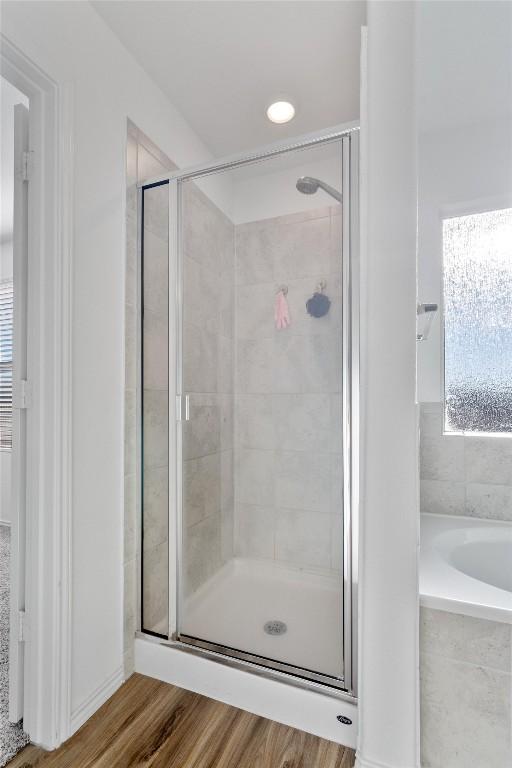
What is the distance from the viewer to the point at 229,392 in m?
1.95

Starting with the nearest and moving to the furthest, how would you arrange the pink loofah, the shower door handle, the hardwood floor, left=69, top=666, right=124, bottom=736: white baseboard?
the hardwood floor → left=69, top=666, right=124, bottom=736: white baseboard → the shower door handle → the pink loofah

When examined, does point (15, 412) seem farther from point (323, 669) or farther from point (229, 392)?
point (323, 669)

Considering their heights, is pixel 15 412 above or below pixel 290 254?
below

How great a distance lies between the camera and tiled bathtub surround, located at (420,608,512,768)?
1062 millimetres

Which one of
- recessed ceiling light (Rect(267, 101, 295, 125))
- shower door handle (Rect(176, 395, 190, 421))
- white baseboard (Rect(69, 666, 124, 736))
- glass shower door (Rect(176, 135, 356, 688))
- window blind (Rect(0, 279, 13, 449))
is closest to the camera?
white baseboard (Rect(69, 666, 124, 736))

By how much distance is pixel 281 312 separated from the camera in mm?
1852

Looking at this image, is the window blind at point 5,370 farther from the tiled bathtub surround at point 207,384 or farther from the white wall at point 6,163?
the tiled bathtub surround at point 207,384

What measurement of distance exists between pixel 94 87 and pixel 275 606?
7.25 ft

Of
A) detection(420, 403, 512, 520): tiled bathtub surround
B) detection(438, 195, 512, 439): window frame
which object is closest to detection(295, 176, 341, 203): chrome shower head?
detection(438, 195, 512, 439): window frame

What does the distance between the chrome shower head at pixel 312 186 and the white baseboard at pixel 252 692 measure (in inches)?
67.5

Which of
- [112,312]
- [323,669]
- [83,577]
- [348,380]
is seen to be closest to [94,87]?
[112,312]

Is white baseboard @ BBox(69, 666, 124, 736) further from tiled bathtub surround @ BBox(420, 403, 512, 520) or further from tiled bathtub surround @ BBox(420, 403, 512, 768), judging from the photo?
tiled bathtub surround @ BBox(420, 403, 512, 520)

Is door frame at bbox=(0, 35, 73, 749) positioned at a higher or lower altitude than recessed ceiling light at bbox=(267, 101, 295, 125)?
lower

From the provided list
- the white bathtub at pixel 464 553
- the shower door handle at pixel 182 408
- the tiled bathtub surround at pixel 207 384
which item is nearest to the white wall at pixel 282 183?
the tiled bathtub surround at pixel 207 384
